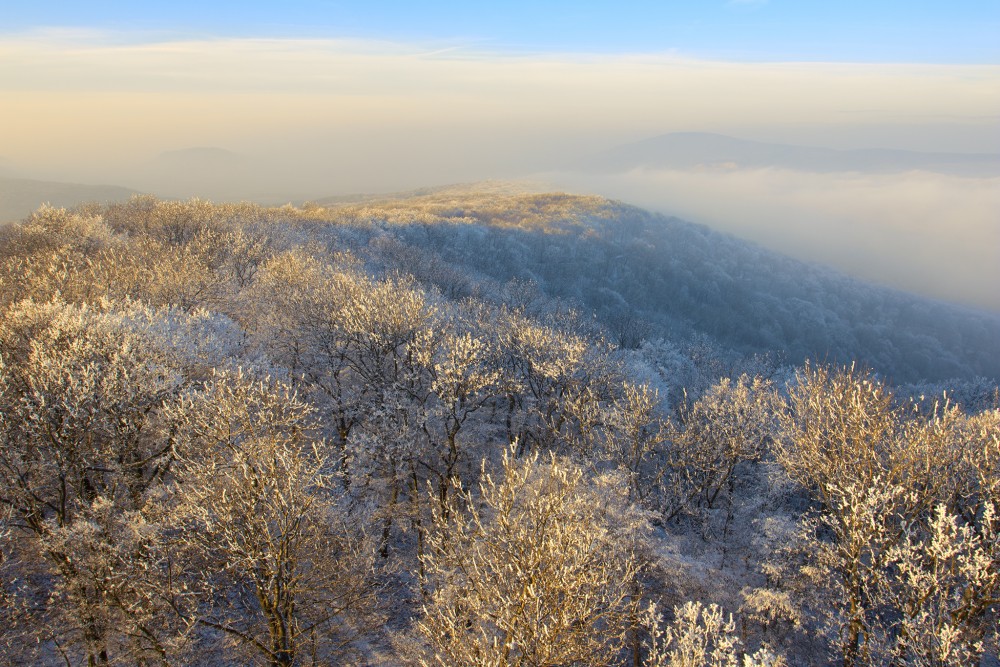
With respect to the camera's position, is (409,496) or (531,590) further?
(409,496)

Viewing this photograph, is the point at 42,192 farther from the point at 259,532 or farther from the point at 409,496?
the point at 259,532

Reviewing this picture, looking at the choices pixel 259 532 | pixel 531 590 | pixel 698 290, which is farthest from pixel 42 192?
pixel 531 590

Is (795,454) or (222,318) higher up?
(222,318)

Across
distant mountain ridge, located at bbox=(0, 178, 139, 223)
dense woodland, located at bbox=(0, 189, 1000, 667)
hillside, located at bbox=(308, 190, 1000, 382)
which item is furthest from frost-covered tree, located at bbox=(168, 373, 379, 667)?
distant mountain ridge, located at bbox=(0, 178, 139, 223)

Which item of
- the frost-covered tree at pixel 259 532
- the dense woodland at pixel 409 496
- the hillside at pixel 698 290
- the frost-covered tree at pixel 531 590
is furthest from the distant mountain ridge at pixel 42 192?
the frost-covered tree at pixel 531 590

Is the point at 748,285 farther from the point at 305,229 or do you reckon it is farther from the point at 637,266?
the point at 305,229

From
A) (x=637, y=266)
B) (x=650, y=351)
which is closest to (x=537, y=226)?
(x=637, y=266)

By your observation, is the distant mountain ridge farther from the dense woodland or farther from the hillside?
the dense woodland

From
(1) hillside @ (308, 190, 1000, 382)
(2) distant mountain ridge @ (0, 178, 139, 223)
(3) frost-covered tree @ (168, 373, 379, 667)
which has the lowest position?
(1) hillside @ (308, 190, 1000, 382)
